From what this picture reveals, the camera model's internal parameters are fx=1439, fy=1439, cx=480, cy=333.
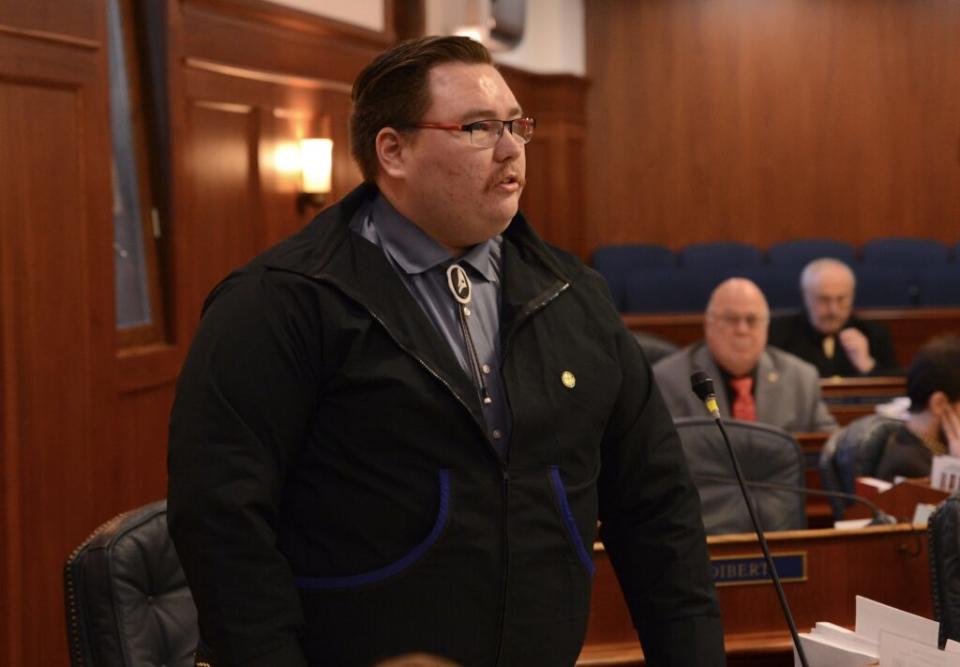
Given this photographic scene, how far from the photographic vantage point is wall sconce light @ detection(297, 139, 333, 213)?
6.64m

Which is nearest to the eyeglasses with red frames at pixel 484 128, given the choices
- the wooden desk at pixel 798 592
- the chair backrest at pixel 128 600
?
the chair backrest at pixel 128 600

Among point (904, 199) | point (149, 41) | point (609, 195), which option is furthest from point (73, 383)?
point (904, 199)

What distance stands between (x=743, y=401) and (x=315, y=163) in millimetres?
2320

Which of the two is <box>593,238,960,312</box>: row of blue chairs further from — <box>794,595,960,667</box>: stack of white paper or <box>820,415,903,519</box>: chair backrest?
<box>794,595,960,667</box>: stack of white paper

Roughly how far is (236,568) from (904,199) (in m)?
→ 12.2

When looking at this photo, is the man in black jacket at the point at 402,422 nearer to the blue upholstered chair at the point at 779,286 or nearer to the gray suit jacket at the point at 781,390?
the gray suit jacket at the point at 781,390

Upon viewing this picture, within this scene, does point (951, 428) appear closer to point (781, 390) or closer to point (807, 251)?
point (781, 390)

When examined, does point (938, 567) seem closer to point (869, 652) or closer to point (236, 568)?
point (869, 652)

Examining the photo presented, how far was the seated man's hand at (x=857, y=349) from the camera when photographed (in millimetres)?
7391

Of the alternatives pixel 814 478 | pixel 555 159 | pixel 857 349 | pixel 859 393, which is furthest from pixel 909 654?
pixel 555 159

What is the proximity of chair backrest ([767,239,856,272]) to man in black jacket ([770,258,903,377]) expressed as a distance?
14.7 ft

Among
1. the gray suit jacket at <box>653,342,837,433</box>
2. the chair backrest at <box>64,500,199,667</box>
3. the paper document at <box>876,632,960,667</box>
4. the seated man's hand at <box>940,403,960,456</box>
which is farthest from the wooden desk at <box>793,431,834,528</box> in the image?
the chair backrest at <box>64,500,199,667</box>

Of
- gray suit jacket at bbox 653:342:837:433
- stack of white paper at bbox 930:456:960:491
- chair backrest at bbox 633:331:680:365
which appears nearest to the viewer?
stack of white paper at bbox 930:456:960:491

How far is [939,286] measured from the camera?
36.5 ft
